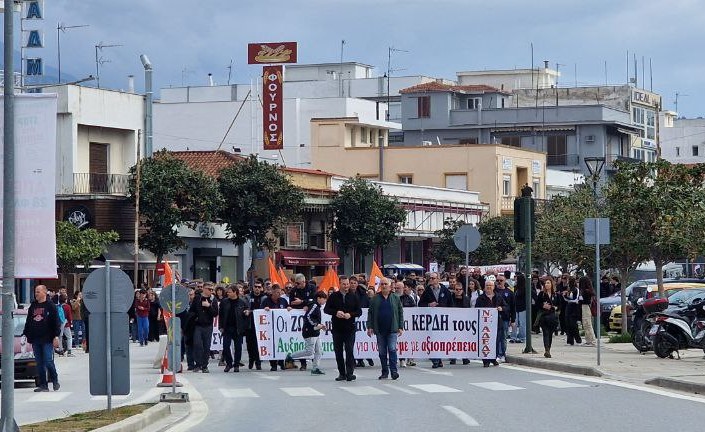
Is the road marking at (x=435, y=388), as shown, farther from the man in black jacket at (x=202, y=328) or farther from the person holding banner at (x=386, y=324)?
the man in black jacket at (x=202, y=328)

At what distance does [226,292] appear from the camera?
99.5ft

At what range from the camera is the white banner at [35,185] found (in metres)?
15.4

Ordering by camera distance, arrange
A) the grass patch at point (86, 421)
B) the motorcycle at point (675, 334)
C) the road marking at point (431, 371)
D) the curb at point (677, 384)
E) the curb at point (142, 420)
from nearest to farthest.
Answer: the curb at point (142, 420)
the grass patch at point (86, 421)
the curb at point (677, 384)
the road marking at point (431, 371)
the motorcycle at point (675, 334)

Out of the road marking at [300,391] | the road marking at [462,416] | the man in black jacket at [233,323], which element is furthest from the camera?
the man in black jacket at [233,323]

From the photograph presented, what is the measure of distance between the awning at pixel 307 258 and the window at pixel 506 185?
76.6 ft

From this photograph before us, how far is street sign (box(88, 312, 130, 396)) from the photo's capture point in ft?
59.2

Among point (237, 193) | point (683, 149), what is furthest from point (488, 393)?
point (683, 149)

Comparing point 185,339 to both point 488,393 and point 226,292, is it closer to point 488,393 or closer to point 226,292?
point 226,292

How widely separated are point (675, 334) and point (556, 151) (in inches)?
3266

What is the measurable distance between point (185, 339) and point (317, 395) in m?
8.78

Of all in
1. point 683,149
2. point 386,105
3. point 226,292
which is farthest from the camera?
point 683,149

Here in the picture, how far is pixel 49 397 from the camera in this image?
23.6m

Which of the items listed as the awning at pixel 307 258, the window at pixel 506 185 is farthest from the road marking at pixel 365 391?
the window at pixel 506 185

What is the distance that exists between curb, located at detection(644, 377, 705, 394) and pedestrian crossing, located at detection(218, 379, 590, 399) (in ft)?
3.77
